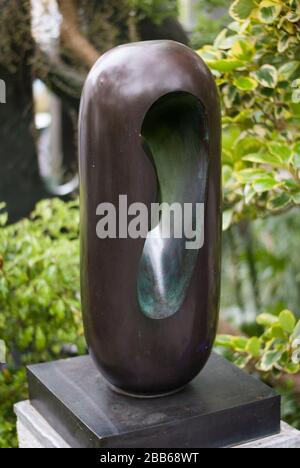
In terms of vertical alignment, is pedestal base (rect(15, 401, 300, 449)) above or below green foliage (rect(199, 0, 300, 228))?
below

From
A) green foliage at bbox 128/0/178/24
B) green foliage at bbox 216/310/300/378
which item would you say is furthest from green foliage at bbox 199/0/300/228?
green foliage at bbox 128/0/178/24

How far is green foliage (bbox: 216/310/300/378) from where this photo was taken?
7.02 feet

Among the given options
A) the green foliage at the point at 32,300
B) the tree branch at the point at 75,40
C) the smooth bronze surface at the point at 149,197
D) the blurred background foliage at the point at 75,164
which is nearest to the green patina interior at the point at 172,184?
the smooth bronze surface at the point at 149,197

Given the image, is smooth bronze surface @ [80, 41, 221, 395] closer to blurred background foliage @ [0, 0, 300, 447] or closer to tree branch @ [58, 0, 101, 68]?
blurred background foliage @ [0, 0, 300, 447]

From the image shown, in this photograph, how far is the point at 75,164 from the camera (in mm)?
3973

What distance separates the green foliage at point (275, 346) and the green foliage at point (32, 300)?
A: 0.58m

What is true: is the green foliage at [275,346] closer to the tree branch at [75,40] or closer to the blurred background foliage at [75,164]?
the blurred background foliage at [75,164]

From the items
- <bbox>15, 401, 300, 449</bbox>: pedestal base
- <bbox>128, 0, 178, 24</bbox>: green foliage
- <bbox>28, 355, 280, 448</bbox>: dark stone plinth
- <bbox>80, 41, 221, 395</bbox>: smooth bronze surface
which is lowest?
<bbox>15, 401, 300, 449</bbox>: pedestal base

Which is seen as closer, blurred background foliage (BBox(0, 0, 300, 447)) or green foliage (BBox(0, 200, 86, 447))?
blurred background foliage (BBox(0, 0, 300, 447))

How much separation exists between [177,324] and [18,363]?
1684 millimetres

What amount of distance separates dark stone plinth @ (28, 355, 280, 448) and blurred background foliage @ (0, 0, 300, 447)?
276 mm

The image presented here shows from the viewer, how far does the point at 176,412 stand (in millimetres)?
1806

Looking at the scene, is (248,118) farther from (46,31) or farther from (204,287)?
(46,31)
